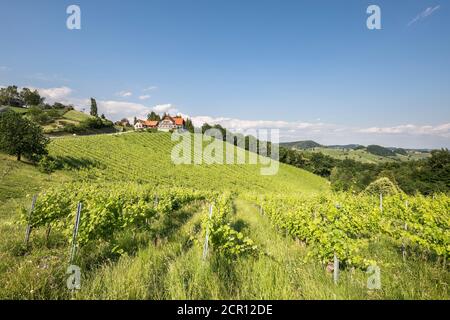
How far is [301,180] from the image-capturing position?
56781 mm

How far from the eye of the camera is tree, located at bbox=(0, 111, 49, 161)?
24.2 metres

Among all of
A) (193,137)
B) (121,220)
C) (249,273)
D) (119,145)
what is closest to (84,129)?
(119,145)

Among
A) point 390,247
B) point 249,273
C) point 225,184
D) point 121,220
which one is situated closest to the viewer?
point 249,273

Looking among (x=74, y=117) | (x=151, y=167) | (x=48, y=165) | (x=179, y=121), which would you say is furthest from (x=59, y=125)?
(x=179, y=121)

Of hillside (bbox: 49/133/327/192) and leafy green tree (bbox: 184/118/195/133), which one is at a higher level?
leafy green tree (bbox: 184/118/195/133)

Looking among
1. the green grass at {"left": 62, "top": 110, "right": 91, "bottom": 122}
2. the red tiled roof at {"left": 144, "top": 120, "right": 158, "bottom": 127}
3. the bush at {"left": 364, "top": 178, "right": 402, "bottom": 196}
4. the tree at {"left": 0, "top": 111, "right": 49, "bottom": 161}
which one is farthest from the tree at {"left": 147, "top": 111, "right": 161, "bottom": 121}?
the bush at {"left": 364, "top": 178, "right": 402, "bottom": 196}

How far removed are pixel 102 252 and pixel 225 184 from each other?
33151 millimetres

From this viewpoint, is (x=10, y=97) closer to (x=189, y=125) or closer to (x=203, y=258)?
(x=189, y=125)

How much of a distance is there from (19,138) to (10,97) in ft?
265

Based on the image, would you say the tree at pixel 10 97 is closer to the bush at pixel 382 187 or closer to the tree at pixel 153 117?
the tree at pixel 153 117

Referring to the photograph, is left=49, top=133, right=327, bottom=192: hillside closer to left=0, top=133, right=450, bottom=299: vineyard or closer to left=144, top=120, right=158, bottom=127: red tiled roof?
left=0, top=133, right=450, bottom=299: vineyard

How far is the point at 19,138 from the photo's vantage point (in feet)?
81.3

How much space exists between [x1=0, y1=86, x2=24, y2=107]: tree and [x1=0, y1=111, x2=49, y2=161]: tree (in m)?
75.1
